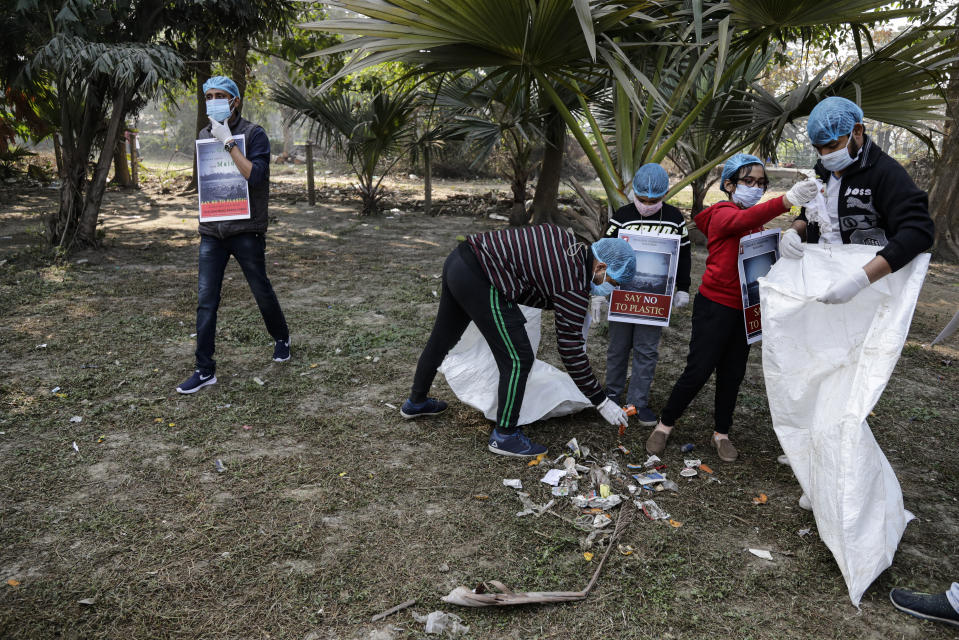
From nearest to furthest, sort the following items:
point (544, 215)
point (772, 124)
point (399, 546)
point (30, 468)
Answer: point (399, 546) → point (30, 468) → point (772, 124) → point (544, 215)

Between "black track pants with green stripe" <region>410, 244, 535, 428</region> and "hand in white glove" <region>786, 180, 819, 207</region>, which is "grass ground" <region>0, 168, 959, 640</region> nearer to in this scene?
"black track pants with green stripe" <region>410, 244, 535, 428</region>

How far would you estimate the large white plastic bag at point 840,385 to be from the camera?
7.38 feet

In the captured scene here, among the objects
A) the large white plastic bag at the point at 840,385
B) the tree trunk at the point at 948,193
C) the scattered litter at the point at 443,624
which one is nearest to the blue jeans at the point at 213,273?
the scattered litter at the point at 443,624

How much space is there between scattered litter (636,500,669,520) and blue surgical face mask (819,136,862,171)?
157 centimetres

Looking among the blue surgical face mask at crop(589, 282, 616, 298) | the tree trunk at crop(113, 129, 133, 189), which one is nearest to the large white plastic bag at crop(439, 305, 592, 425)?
the blue surgical face mask at crop(589, 282, 616, 298)

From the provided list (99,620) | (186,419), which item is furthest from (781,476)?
(186,419)

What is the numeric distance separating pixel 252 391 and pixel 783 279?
117 inches

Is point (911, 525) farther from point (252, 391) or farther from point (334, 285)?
point (334, 285)

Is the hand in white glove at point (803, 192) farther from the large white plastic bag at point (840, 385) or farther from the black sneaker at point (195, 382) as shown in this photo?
the black sneaker at point (195, 382)

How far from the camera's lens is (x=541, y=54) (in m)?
3.44

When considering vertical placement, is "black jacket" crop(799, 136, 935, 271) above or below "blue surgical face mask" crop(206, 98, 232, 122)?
below

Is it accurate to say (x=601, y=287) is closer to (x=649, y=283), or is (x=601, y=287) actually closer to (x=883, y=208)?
(x=649, y=283)

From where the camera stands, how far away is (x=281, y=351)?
4355 millimetres

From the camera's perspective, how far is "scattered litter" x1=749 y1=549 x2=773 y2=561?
98.6 inches
